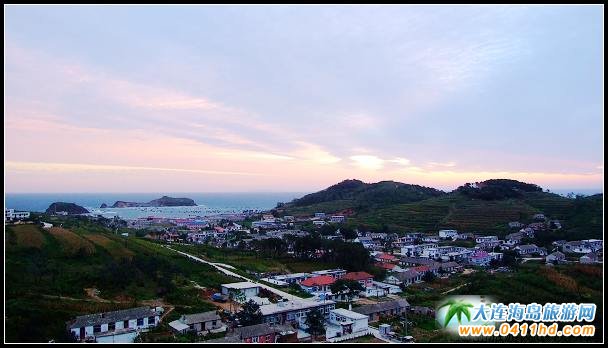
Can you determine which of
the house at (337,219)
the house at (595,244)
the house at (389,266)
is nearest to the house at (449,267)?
the house at (389,266)

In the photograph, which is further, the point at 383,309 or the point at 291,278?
the point at 291,278

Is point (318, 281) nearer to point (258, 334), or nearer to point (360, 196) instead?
point (258, 334)

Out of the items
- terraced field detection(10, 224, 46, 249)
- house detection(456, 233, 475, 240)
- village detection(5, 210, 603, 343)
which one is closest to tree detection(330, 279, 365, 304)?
village detection(5, 210, 603, 343)

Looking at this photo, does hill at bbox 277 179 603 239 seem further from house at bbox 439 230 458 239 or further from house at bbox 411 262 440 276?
house at bbox 411 262 440 276

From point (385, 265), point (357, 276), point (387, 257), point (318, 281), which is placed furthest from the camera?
point (387, 257)

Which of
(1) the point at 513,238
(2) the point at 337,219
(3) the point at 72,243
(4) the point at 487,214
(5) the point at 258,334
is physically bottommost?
(5) the point at 258,334

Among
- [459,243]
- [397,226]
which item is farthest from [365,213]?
[459,243]

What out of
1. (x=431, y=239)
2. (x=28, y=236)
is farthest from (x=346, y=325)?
(x=431, y=239)

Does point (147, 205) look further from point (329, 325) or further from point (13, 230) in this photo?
point (329, 325)
